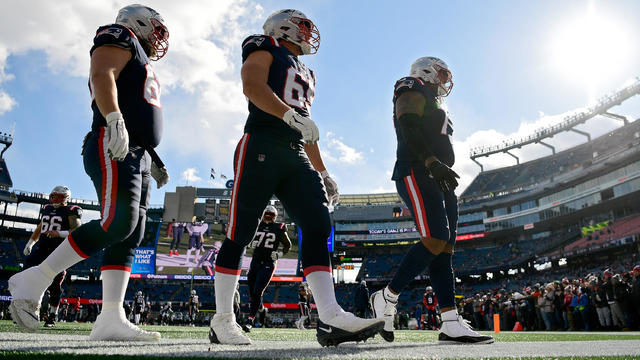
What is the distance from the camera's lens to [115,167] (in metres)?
2.64

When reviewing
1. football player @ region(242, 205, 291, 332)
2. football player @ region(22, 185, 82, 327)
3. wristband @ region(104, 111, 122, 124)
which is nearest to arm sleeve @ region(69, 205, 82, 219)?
football player @ region(22, 185, 82, 327)

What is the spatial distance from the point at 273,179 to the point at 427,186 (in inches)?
61.1

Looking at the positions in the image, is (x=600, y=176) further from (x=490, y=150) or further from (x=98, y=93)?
(x=98, y=93)

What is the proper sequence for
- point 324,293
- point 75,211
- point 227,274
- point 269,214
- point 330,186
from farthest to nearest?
1. point 269,214
2. point 75,211
3. point 330,186
4. point 227,274
5. point 324,293

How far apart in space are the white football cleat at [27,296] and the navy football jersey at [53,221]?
12.8 ft

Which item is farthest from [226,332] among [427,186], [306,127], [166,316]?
[166,316]

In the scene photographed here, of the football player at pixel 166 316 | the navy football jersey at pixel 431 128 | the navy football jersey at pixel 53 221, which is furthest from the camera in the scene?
the football player at pixel 166 316

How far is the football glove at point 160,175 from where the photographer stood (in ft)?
11.0

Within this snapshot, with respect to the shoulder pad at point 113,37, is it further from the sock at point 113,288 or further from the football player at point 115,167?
the sock at point 113,288

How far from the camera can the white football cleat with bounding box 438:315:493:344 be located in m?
3.26

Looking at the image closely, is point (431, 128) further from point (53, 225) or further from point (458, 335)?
point (53, 225)

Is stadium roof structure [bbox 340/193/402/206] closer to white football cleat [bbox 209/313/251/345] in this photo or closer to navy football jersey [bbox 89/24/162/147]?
navy football jersey [bbox 89/24/162/147]

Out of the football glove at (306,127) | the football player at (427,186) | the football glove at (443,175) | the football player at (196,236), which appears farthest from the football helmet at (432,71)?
the football player at (196,236)

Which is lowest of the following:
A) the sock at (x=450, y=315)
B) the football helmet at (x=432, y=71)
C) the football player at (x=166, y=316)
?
the football player at (x=166, y=316)
